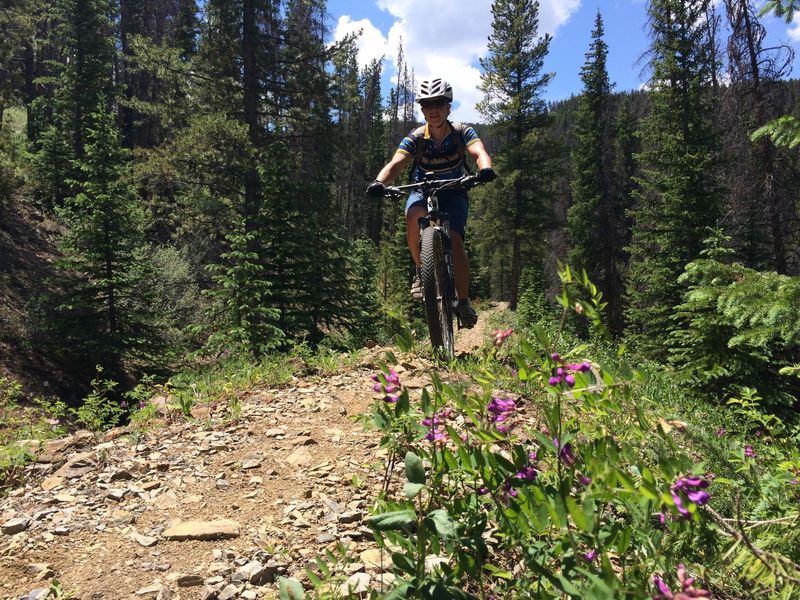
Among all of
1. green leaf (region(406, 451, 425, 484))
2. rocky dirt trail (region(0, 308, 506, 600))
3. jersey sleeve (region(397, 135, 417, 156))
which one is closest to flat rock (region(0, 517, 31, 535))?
rocky dirt trail (region(0, 308, 506, 600))

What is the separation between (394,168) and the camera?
4852mm

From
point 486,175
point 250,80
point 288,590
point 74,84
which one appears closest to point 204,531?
point 288,590

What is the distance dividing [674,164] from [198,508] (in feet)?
55.5

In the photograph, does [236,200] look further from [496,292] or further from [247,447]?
[496,292]

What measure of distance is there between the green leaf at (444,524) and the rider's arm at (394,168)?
3.77 meters

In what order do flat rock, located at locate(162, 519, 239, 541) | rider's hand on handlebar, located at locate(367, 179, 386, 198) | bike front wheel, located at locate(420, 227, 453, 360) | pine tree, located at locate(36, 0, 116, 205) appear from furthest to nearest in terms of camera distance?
pine tree, located at locate(36, 0, 116, 205)
rider's hand on handlebar, located at locate(367, 179, 386, 198)
bike front wheel, located at locate(420, 227, 453, 360)
flat rock, located at locate(162, 519, 239, 541)

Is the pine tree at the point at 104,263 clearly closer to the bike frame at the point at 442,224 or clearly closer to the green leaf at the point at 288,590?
the bike frame at the point at 442,224

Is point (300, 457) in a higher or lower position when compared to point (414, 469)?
lower

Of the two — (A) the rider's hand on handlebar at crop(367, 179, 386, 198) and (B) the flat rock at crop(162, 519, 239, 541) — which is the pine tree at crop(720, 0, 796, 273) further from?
(B) the flat rock at crop(162, 519, 239, 541)

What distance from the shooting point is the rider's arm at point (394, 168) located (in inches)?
190

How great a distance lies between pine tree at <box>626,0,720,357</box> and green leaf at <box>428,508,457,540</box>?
13.7 meters

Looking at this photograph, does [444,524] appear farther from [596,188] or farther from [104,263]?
[596,188]

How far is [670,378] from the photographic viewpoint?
6.30 meters

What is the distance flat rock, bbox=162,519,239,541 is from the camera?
7.96 feet
